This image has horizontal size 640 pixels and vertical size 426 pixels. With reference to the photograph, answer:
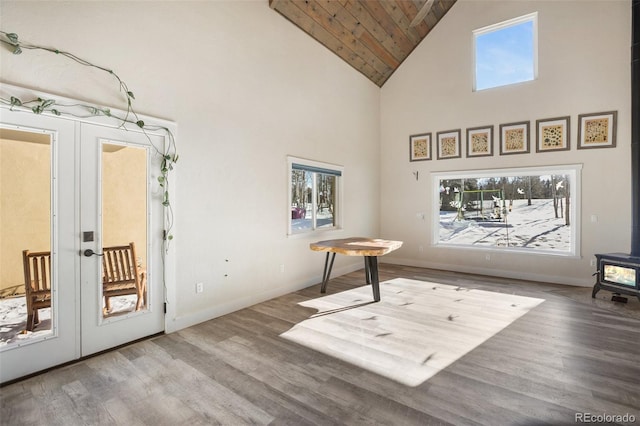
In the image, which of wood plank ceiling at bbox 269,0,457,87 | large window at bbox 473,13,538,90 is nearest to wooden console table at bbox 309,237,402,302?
wood plank ceiling at bbox 269,0,457,87

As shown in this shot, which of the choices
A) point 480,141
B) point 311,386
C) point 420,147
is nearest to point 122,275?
point 311,386

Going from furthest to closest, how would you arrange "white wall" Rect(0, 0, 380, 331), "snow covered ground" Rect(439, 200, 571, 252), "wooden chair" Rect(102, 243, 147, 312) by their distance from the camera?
"snow covered ground" Rect(439, 200, 571, 252)
"wooden chair" Rect(102, 243, 147, 312)
"white wall" Rect(0, 0, 380, 331)

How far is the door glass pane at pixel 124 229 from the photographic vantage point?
8.94ft

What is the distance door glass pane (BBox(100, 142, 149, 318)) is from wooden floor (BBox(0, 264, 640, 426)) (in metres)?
0.46

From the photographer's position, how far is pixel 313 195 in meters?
5.20

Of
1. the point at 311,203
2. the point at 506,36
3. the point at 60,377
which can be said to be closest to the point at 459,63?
the point at 506,36

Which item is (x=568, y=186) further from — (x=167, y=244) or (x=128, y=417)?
(x=128, y=417)

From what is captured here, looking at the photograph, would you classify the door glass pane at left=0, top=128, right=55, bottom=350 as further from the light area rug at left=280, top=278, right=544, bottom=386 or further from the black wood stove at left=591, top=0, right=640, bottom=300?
the black wood stove at left=591, top=0, right=640, bottom=300

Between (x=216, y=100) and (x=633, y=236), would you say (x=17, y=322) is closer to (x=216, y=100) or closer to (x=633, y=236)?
(x=216, y=100)

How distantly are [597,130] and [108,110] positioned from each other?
6537mm

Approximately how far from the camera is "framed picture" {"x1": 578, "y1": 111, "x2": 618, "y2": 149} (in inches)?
184

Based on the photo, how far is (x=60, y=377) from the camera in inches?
91.4

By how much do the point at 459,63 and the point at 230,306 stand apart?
5995 mm

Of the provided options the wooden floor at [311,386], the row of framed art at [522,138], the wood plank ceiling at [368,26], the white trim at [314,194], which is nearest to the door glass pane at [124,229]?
the wooden floor at [311,386]
